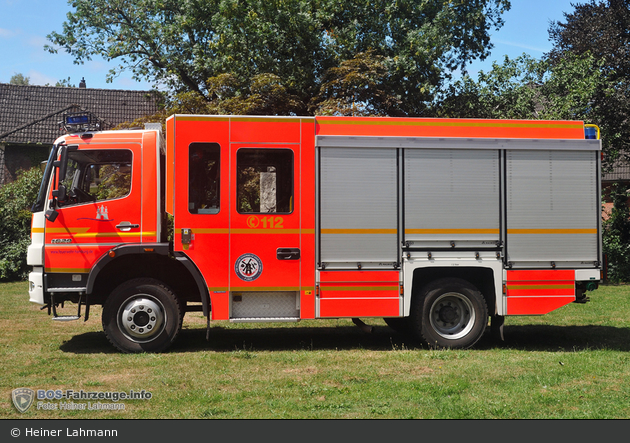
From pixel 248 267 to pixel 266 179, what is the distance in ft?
3.92

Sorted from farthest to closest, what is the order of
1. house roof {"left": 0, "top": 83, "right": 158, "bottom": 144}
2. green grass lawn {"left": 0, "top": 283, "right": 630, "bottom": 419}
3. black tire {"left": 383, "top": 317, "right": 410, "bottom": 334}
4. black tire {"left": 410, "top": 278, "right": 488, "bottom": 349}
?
house roof {"left": 0, "top": 83, "right": 158, "bottom": 144}, black tire {"left": 383, "top": 317, "right": 410, "bottom": 334}, black tire {"left": 410, "top": 278, "right": 488, "bottom": 349}, green grass lawn {"left": 0, "top": 283, "right": 630, "bottom": 419}

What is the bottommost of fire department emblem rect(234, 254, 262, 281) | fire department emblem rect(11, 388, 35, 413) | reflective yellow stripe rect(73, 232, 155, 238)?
fire department emblem rect(11, 388, 35, 413)

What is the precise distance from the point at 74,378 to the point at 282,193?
11.1ft

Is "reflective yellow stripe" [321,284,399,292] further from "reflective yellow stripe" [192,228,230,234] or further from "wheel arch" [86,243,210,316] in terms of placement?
"wheel arch" [86,243,210,316]

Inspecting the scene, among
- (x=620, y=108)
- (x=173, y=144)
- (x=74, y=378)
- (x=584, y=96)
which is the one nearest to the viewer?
(x=74, y=378)

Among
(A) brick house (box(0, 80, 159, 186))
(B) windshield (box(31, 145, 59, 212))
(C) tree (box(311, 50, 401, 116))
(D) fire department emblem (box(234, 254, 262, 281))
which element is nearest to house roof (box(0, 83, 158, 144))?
(A) brick house (box(0, 80, 159, 186))

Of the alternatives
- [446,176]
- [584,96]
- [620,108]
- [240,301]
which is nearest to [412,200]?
[446,176]

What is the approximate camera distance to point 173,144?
818 cm

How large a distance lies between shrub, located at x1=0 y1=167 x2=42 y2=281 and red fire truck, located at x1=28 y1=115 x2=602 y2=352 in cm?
1308

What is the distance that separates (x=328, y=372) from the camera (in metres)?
7.11

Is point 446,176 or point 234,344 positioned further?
point 234,344

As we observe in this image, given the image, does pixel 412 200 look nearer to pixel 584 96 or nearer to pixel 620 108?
pixel 584 96

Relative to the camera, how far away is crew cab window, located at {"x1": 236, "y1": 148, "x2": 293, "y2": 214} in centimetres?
826

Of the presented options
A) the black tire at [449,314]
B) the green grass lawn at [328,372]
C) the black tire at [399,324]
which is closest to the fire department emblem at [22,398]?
the green grass lawn at [328,372]
